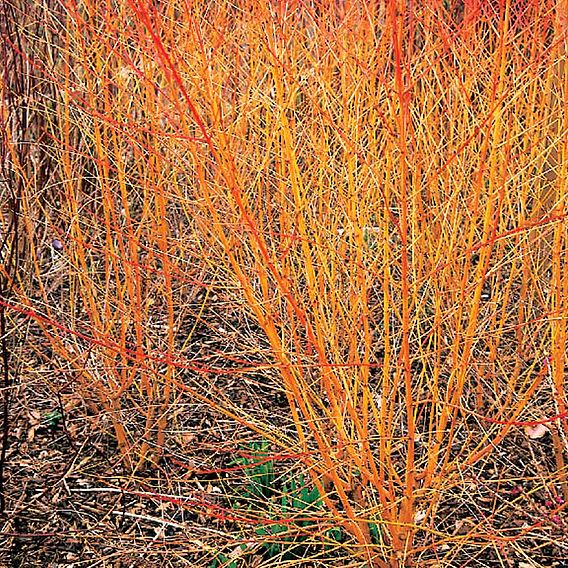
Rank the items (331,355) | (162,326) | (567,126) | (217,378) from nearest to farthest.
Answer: (567,126)
(331,355)
(217,378)
(162,326)

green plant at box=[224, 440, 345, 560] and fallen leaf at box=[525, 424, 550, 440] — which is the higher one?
green plant at box=[224, 440, 345, 560]

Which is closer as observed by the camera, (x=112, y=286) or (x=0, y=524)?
(x=0, y=524)

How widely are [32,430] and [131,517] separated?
2.10 feet

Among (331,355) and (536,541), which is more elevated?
(331,355)

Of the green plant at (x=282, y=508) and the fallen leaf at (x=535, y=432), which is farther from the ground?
the green plant at (x=282, y=508)

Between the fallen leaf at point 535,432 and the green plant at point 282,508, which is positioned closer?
the green plant at point 282,508

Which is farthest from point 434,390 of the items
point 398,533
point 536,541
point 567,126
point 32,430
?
point 32,430

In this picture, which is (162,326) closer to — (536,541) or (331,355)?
(331,355)

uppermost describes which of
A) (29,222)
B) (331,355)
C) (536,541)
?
(29,222)

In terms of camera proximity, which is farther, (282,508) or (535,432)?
(535,432)

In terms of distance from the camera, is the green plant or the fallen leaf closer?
the green plant

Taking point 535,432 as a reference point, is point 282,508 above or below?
above

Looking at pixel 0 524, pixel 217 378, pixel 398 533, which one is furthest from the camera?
pixel 217 378

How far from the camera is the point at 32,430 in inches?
129
